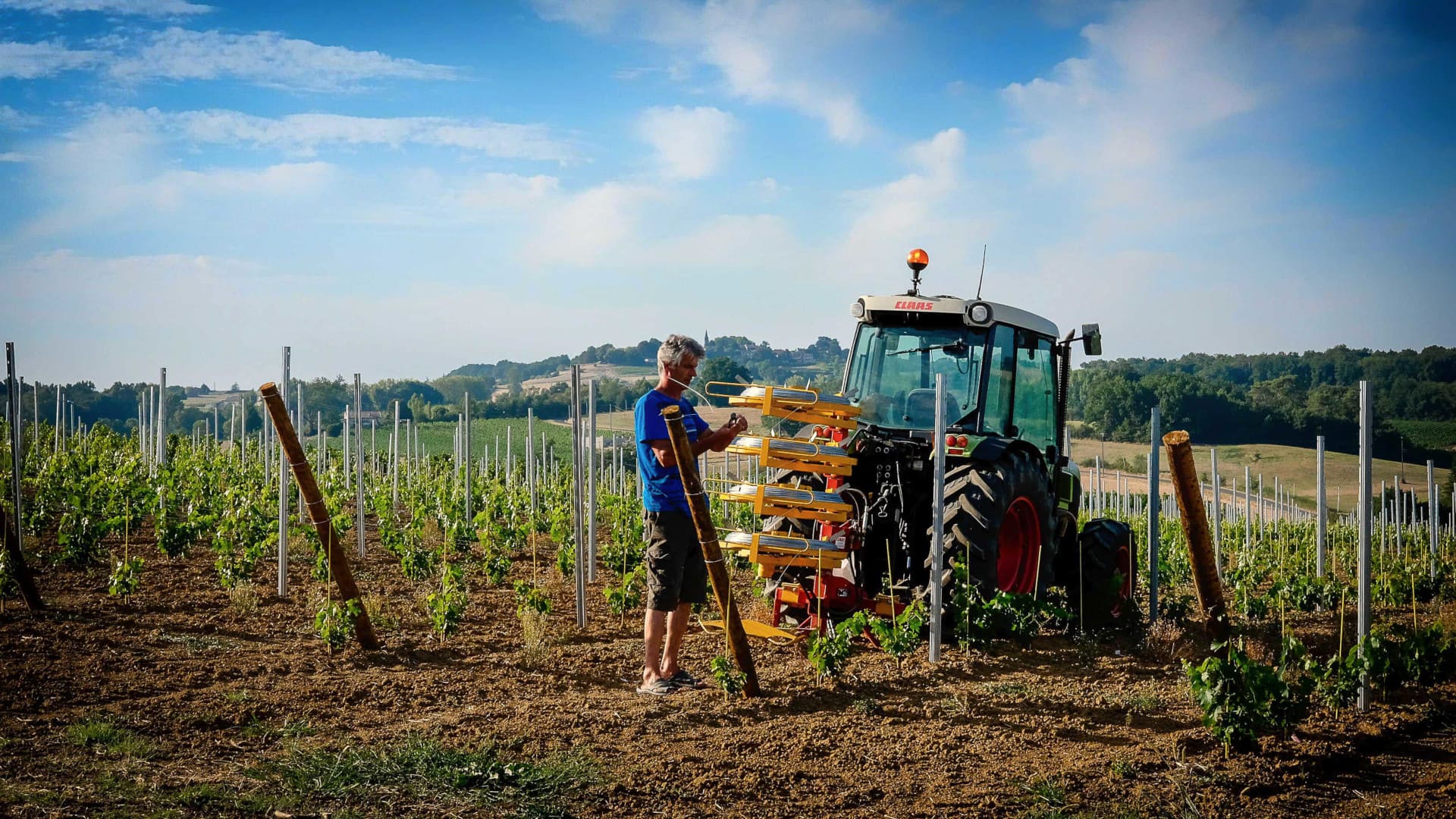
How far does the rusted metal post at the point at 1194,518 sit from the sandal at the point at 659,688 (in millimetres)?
2661

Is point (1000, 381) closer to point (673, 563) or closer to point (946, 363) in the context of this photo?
point (946, 363)

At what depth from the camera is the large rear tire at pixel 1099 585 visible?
7281 mm

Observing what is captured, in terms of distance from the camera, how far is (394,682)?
5.62 metres

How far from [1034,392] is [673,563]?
127 inches

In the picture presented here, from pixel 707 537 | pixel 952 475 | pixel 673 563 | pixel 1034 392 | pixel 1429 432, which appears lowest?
pixel 673 563

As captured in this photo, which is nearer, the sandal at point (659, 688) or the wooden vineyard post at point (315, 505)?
the sandal at point (659, 688)

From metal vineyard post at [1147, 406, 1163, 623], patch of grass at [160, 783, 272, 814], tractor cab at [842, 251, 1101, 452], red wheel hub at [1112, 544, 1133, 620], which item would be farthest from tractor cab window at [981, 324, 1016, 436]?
patch of grass at [160, 783, 272, 814]

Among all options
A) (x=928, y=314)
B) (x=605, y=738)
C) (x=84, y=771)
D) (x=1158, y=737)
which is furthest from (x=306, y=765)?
(x=928, y=314)

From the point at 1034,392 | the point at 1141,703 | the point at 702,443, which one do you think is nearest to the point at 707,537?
the point at 702,443

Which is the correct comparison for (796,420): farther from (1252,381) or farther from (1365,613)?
(1252,381)

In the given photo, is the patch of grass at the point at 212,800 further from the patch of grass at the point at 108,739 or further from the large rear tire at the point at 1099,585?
the large rear tire at the point at 1099,585

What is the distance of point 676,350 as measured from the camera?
528 centimetres

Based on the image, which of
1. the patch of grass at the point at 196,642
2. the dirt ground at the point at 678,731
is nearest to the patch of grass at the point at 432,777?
the dirt ground at the point at 678,731

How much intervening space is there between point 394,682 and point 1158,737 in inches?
146
